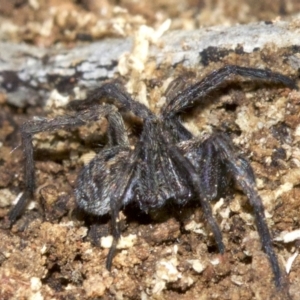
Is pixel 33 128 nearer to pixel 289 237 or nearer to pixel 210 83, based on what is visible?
pixel 210 83

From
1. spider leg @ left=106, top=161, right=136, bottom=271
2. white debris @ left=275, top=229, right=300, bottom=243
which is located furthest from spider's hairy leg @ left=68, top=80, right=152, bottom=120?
white debris @ left=275, top=229, right=300, bottom=243

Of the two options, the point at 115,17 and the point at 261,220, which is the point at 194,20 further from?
the point at 261,220

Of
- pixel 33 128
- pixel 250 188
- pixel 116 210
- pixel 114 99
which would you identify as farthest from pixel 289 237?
pixel 33 128

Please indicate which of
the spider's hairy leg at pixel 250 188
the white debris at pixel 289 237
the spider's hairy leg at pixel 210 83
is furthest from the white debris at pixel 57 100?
the white debris at pixel 289 237

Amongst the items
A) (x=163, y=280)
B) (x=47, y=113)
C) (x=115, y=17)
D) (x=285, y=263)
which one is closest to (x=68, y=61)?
(x=47, y=113)

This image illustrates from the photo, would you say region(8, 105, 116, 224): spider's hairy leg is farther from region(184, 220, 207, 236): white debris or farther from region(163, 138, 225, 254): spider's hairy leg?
region(184, 220, 207, 236): white debris

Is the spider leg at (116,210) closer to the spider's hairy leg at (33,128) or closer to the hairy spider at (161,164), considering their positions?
the hairy spider at (161,164)
